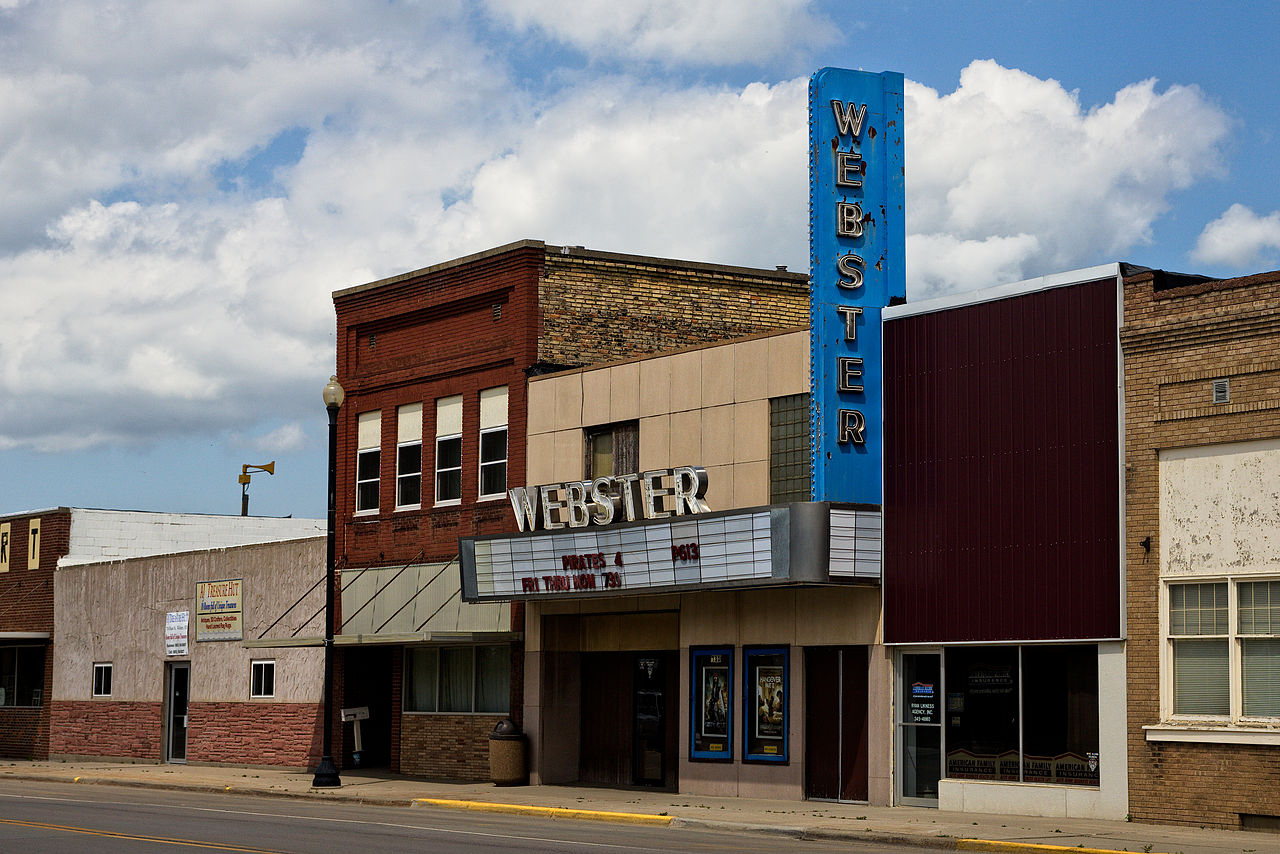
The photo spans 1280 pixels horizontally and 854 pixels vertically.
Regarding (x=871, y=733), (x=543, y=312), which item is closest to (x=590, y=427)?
(x=543, y=312)

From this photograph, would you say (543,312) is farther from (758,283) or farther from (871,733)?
(871,733)

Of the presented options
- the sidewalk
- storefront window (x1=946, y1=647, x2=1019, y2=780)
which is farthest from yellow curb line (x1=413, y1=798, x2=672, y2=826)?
storefront window (x1=946, y1=647, x2=1019, y2=780)

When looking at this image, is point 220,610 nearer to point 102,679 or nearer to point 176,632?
point 176,632

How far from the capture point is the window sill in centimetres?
2122

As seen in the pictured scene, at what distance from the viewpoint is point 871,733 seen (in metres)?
26.2

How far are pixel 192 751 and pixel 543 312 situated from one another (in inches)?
624

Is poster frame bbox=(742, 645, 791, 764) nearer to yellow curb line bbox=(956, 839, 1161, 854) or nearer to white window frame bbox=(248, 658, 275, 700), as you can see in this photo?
yellow curb line bbox=(956, 839, 1161, 854)

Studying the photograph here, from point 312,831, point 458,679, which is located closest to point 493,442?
point 458,679

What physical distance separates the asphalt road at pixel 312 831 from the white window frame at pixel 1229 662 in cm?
479

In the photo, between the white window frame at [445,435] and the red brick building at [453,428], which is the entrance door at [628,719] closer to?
the red brick building at [453,428]

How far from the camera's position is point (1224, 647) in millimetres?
22094

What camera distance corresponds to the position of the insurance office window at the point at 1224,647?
21609 mm

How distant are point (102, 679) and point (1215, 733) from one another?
32.3 metres

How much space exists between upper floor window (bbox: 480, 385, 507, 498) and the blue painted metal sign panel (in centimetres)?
951
